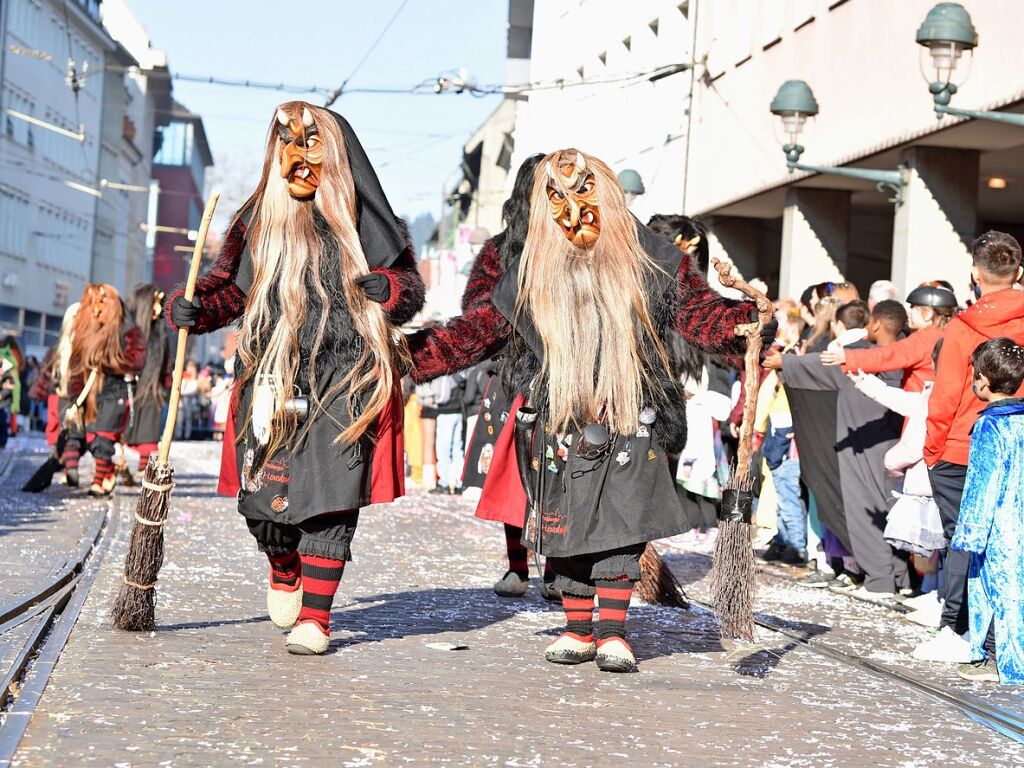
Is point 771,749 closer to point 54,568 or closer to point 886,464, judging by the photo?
point 886,464

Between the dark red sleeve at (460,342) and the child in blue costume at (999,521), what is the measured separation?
2.07 metres

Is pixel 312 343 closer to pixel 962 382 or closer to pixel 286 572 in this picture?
pixel 286 572

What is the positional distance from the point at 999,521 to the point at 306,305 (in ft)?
9.87

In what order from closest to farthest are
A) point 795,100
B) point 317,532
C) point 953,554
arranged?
point 317,532 < point 953,554 < point 795,100

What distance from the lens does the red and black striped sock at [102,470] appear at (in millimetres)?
16148

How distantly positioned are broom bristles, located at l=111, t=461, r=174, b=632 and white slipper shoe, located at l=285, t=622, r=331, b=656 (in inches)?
27.2

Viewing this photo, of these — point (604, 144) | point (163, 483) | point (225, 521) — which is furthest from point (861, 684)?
point (604, 144)

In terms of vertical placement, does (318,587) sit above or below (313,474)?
below

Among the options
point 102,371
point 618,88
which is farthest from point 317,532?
point 618,88

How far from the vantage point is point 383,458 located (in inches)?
284

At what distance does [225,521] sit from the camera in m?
14.3

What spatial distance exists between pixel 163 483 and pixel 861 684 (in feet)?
9.52

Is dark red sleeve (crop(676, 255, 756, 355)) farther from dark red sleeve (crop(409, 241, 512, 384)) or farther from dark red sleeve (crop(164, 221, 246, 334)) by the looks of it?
dark red sleeve (crop(164, 221, 246, 334))

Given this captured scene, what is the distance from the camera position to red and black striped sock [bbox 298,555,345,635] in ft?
23.3
